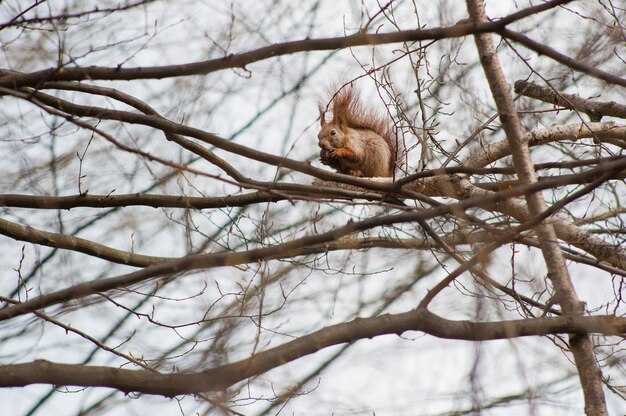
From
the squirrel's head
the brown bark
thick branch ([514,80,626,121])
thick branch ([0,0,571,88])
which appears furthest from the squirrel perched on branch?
thick branch ([0,0,571,88])

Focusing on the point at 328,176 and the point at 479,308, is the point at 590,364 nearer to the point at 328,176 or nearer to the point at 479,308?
the point at 479,308

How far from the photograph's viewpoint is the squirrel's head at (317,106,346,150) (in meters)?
5.29

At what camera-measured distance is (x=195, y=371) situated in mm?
2418

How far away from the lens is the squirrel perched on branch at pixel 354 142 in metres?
5.25

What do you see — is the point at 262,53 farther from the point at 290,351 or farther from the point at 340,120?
the point at 340,120

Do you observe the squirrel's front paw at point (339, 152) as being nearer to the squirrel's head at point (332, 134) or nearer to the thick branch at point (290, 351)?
the squirrel's head at point (332, 134)

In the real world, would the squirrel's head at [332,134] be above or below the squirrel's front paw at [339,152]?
above

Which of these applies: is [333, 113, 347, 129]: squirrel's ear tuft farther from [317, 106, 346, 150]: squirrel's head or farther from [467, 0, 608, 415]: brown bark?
[467, 0, 608, 415]: brown bark

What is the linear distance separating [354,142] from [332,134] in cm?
16

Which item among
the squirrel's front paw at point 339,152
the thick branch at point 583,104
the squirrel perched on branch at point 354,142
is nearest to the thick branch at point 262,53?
the thick branch at point 583,104

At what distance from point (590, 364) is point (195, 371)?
139cm

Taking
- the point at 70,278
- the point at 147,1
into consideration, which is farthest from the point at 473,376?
the point at 70,278

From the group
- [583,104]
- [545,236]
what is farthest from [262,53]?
[583,104]

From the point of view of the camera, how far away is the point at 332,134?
5.34m
